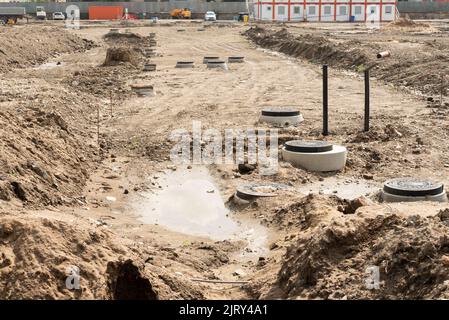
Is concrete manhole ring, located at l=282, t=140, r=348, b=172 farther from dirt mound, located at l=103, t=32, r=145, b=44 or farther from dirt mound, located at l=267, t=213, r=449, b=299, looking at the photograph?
dirt mound, located at l=103, t=32, r=145, b=44

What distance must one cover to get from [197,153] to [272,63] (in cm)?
1804

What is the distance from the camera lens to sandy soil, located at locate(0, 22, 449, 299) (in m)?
6.52

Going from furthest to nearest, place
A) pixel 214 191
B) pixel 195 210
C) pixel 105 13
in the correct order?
pixel 105 13, pixel 214 191, pixel 195 210

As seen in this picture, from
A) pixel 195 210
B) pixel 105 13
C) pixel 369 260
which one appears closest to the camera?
pixel 369 260

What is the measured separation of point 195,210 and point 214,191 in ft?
3.37

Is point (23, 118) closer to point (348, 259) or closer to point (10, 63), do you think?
point (348, 259)

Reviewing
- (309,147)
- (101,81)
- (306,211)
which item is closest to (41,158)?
(306,211)

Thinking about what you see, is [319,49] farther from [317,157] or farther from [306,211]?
[306,211]

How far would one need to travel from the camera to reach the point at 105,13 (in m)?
82.3

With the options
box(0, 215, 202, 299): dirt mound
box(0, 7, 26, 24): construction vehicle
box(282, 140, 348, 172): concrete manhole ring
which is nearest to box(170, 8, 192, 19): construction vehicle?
box(0, 7, 26, 24): construction vehicle

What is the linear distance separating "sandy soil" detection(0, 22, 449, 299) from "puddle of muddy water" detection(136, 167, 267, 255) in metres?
0.08

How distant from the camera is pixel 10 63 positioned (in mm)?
29109

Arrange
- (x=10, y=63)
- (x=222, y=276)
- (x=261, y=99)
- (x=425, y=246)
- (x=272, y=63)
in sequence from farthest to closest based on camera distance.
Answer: (x=272, y=63), (x=10, y=63), (x=261, y=99), (x=222, y=276), (x=425, y=246)
